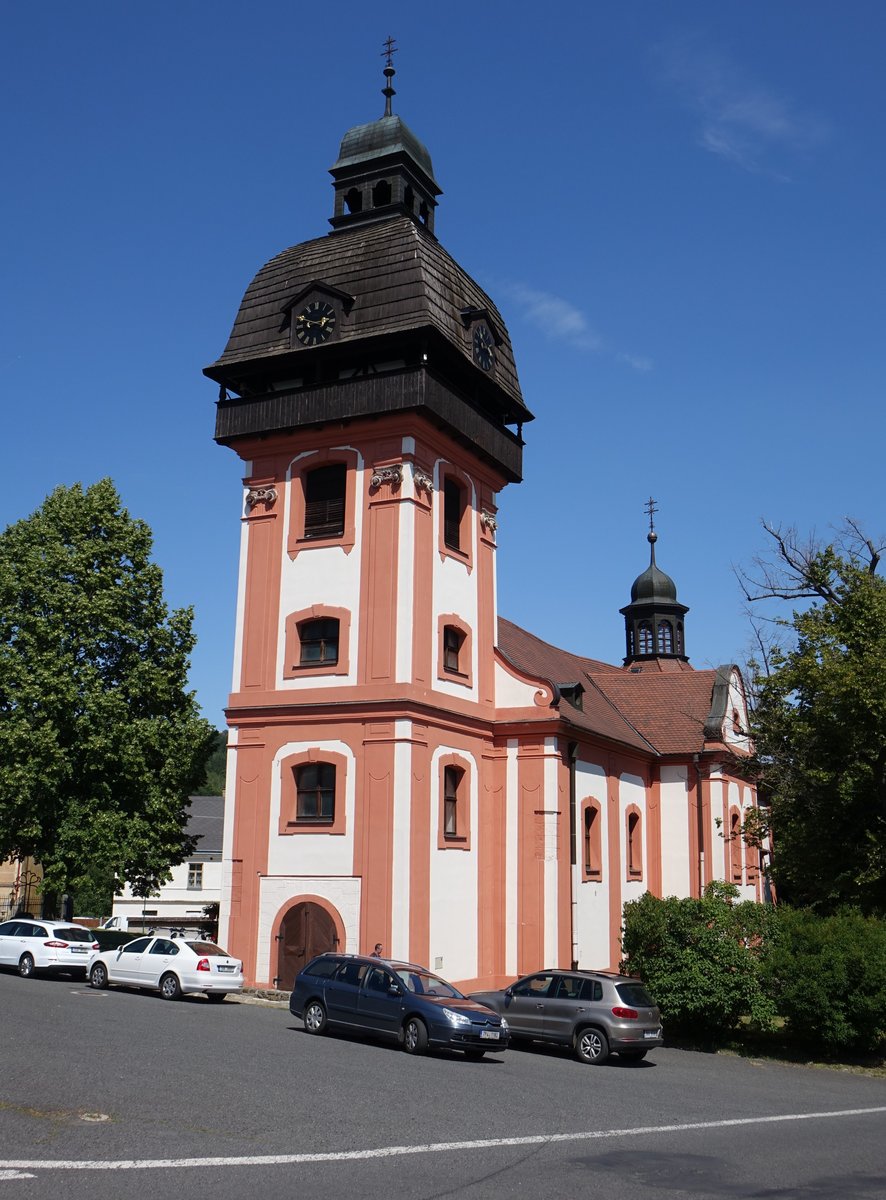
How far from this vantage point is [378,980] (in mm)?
18750

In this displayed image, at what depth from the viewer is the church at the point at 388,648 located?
83.0 ft

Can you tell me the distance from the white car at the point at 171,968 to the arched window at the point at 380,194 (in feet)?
67.5

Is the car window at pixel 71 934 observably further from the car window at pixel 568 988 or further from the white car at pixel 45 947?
the car window at pixel 568 988

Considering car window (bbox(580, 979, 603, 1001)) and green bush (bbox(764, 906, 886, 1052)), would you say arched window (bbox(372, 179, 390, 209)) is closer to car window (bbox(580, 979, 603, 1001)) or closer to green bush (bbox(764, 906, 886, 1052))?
car window (bbox(580, 979, 603, 1001))

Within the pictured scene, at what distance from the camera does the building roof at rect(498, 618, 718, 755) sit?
35.5m

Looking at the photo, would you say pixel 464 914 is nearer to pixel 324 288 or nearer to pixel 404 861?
pixel 404 861

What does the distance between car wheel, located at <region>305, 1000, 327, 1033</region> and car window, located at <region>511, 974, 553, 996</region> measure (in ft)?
12.3

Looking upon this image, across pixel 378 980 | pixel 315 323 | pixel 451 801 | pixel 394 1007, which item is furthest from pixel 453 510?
pixel 394 1007

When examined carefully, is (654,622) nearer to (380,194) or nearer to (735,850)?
(735,850)

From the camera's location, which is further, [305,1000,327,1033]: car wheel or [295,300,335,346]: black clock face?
[295,300,335,346]: black clock face

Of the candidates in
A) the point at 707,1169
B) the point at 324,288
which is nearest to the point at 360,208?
the point at 324,288

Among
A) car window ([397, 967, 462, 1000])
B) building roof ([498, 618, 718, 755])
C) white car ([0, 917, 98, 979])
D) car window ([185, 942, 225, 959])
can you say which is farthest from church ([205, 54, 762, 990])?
car window ([397, 967, 462, 1000])

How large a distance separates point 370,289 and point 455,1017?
18386mm

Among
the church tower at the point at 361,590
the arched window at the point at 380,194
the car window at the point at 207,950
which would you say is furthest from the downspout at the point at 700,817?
the arched window at the point at 380,194
